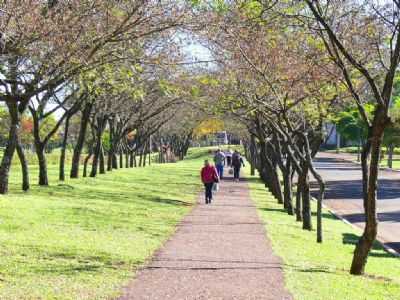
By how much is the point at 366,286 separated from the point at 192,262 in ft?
8.99

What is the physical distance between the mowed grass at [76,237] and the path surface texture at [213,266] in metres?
0.34

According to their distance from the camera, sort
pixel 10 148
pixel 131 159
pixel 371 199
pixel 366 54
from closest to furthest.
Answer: pixel 371 199
pixel 366 54
pixel 10 148
pixel 131 159

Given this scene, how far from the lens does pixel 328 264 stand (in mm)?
Answer: 13250

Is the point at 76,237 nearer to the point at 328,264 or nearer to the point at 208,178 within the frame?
the point at 328,264

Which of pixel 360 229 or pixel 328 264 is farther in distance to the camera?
pixel 360 229

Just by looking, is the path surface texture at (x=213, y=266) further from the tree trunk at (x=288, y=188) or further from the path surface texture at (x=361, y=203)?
the tree trunk at (x=288, y=188)

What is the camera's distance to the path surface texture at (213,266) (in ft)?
30.2

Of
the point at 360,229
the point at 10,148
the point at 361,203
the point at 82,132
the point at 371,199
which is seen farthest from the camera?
the point at 361,203

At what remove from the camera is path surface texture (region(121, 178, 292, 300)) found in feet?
30.2

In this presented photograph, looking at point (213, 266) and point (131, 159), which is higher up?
point (131, 159)

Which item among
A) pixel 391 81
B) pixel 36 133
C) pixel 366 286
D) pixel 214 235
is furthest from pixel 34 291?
pixel 36 133

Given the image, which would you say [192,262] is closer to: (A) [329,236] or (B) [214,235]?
(B) [214,235]

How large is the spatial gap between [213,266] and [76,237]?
356cm

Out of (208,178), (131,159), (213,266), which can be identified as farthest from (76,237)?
(131,159)
